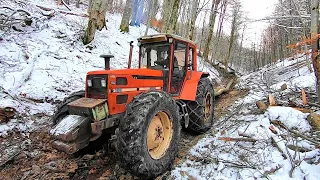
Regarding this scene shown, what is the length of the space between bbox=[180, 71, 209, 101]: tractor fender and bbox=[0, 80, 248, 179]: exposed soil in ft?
3.41

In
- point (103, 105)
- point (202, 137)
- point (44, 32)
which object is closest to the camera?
point (103, 105)

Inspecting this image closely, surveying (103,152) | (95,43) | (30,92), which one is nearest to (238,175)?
(103,152)

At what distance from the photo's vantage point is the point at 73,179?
11.9ft

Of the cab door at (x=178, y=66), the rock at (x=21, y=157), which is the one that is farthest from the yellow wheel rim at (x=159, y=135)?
the rock at (x=21, y=157)

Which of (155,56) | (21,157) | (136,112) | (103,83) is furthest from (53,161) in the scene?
(155,56)

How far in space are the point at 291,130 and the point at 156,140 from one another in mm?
2351

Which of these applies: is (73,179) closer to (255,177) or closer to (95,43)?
(255,177)

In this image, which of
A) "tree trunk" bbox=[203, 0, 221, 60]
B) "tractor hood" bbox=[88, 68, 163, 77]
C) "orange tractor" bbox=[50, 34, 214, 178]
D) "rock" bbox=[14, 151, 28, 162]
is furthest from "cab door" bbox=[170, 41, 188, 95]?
"tree trunk" bbox=[203, 0, 221, 60]

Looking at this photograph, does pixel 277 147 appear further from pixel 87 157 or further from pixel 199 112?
pixel 87 157

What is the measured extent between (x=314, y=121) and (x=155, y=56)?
3.17 m

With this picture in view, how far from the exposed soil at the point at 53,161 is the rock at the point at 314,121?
86.8 inches

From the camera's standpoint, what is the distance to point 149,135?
3686 millimetres

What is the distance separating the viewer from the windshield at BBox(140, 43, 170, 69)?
4.96m

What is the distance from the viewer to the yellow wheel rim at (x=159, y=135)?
12.2ft
